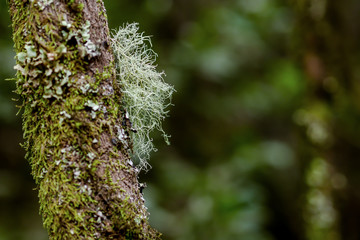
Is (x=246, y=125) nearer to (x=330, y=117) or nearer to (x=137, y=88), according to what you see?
(x=330, y=117)

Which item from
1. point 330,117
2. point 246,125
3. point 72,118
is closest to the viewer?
point 72,118

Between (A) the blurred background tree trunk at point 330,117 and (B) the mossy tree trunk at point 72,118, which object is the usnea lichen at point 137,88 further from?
(A) the blurred background tree trunk at point 330,117

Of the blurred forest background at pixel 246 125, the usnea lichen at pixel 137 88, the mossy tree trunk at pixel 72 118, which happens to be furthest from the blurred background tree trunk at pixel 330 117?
the mossy tree trunk at pixel 72 118

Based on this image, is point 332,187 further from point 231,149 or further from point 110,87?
point 110,87

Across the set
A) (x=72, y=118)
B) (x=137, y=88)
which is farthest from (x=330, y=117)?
(x=72, y=118)

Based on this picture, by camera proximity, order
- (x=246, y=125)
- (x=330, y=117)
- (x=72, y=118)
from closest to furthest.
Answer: (x=72, y=118), (x=330, y=117), (x=246, y=125)

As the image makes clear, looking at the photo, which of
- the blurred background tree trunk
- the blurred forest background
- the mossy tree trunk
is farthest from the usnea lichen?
the blurred background tree trunk

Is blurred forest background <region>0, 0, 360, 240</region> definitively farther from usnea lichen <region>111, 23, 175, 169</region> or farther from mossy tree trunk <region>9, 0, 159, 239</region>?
mossy tree trunk <region>9, 0, 159, 239</region>
